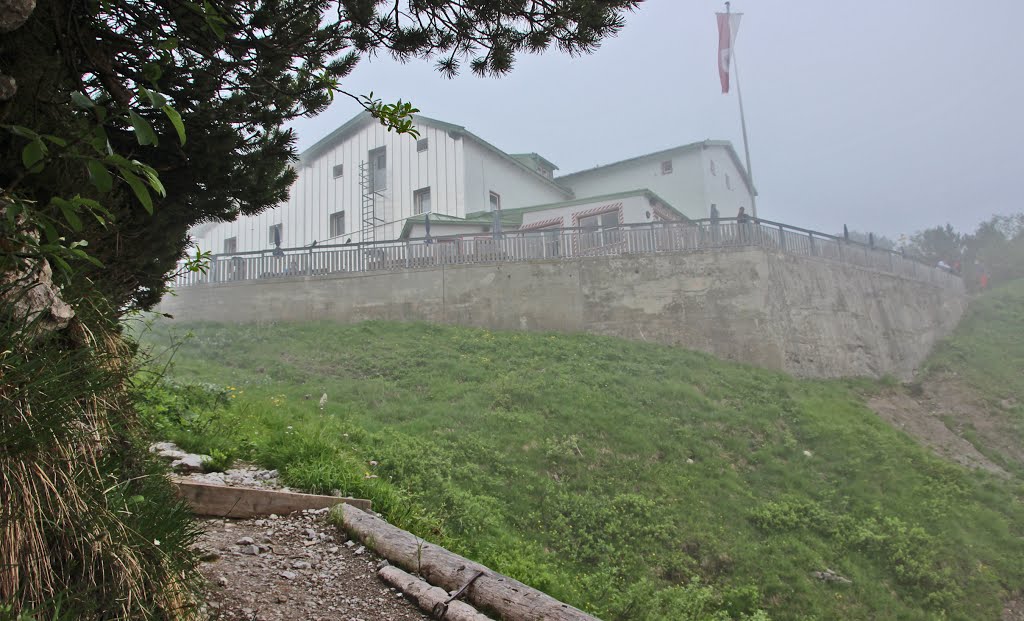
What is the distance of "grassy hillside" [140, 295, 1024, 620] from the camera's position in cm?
715

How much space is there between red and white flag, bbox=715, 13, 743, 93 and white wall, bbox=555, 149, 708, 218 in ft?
12.4

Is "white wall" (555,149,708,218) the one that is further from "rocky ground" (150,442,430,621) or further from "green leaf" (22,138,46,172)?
"green leaf" (22,138,46,172)

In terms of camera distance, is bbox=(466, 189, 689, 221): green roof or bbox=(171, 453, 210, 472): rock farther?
bbox=(466, 189, 689, 221): green roof

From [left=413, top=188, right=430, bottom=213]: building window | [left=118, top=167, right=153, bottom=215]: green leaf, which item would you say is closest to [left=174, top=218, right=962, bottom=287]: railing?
[left=413, top=188, right=430, bottom=213]: building window

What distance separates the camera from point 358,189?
89.9ft

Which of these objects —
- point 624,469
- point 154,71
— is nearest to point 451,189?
point 624,469

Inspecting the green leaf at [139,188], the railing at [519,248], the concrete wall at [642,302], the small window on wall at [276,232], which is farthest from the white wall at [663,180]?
the green leaf at [139,188]

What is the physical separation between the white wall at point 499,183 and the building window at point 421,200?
1.81 meters

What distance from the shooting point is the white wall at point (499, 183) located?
25.5m

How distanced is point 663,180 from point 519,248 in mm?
12192

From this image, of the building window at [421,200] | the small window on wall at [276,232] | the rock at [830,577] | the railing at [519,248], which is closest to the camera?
the rock at [830,577]

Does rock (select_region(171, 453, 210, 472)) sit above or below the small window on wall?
below

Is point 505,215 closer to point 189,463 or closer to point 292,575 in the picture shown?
point 189,463

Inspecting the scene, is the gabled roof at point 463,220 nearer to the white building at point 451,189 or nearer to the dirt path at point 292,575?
the white building at point 451,189
